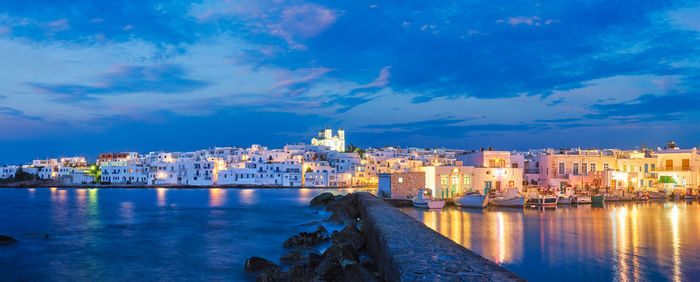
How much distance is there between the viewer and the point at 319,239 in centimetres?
1758

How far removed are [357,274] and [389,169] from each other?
73.8 metres

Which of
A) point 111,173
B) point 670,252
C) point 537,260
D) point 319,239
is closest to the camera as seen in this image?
point 537,260

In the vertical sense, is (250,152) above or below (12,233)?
above

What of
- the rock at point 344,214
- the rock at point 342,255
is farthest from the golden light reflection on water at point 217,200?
the rock at point 342,255

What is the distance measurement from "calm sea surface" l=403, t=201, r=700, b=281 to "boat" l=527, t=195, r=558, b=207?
3703 mm

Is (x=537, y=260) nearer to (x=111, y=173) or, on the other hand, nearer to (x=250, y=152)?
(x=250, y=152)

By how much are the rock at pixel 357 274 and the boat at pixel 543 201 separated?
2677cm

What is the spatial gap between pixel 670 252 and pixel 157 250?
18444mm

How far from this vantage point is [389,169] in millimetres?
82562

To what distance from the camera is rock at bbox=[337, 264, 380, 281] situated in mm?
8789

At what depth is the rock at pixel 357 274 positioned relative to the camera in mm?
8789

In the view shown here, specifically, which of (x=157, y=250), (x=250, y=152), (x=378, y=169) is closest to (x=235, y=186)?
(x=250, y=152)

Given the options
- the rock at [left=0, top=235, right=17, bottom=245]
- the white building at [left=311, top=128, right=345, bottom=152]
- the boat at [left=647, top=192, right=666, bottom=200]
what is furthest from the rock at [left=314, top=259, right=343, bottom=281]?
the white building at [left=311, top=128, right=345, bottom=152]

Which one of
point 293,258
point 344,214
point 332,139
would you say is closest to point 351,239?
point 293,258
